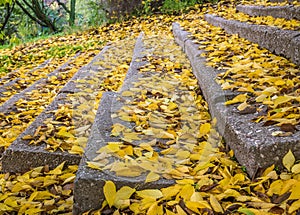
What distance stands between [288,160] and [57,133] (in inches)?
47.1

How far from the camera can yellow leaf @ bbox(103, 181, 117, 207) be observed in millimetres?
1235

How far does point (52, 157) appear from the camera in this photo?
172 centimetres

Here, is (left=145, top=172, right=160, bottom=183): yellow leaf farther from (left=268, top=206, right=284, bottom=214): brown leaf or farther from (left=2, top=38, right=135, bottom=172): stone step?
(left=2, top=38, right=135, bottom=172): stone step

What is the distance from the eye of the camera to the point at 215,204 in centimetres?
112

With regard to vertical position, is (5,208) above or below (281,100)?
below

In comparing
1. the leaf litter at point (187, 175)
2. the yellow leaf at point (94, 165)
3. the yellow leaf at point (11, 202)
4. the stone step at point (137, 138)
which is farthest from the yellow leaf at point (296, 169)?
the yellow leaf at point (11, 202)

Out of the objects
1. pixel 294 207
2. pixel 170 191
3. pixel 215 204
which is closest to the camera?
pixel 294 207

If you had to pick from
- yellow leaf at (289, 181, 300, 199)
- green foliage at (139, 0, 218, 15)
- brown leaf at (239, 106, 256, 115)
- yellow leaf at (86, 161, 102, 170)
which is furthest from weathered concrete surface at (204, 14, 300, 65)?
green foliage at (139, 0, 218, 15)

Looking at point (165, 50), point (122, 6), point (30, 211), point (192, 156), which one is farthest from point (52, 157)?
point (122, 6)

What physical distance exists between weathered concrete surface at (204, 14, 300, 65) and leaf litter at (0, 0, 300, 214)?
8cm

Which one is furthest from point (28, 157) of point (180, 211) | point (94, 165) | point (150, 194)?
point (180, 211)

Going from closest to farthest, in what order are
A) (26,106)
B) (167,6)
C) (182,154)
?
(182,154) → (26,106) → (167,6)

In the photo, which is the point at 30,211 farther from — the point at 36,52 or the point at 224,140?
the point at 36,52

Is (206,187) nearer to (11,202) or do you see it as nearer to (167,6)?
(11,202)
